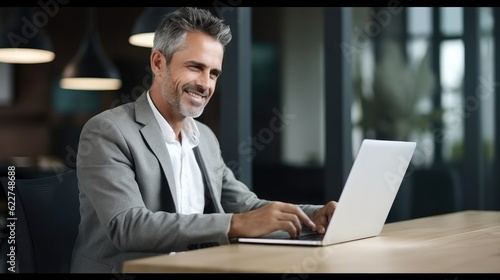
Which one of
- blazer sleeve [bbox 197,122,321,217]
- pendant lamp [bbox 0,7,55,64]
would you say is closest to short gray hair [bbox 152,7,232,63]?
blazer sleeve [bbox 197,122,321,217]

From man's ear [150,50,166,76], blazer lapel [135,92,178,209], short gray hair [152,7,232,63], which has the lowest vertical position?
blazer lapel [135,92,178,209]

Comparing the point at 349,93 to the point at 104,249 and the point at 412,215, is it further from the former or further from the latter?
the point at 412,215

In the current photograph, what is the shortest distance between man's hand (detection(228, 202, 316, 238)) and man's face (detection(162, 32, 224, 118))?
0.67 metres

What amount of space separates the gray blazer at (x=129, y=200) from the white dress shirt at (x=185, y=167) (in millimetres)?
38

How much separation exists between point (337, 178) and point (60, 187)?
5.80 feet

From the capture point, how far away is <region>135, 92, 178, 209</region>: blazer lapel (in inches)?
94.1

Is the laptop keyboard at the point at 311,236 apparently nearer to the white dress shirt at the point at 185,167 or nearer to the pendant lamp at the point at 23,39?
the white dress shirt at the point at 185,167

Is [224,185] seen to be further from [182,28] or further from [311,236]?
[311,236]

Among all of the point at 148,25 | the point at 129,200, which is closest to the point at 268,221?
the point at 129,200

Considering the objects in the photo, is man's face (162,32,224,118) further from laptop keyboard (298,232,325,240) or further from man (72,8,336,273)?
laptop keyboard (298,232,325,240)

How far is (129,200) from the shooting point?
2.16m

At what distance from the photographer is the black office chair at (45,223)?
233 centimetres

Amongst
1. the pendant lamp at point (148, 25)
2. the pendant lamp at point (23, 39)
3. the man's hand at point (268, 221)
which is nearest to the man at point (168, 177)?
the man's hand at point (268, 221)

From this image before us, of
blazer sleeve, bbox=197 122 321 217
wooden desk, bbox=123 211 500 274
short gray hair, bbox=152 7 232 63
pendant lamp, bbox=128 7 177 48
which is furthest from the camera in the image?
pendant lamp, bbox=128 7 177 48
